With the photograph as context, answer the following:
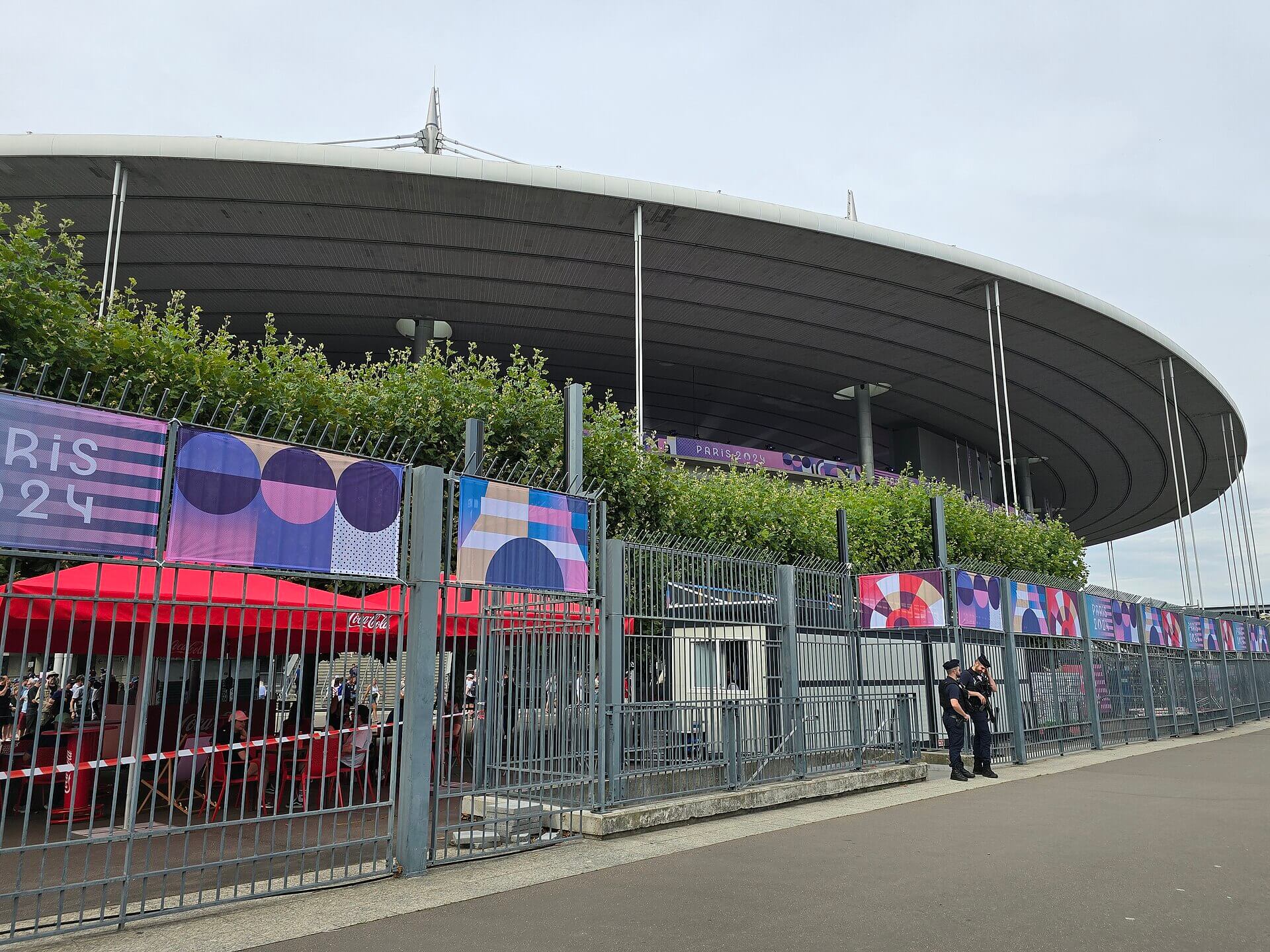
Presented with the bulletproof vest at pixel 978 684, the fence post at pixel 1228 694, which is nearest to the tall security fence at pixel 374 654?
the bulletproof vest at pixel 978 684

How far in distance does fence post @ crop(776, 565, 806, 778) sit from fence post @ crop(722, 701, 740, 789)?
978mm

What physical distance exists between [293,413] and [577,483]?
6.90 meters

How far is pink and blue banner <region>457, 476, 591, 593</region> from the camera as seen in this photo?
25.4 feet

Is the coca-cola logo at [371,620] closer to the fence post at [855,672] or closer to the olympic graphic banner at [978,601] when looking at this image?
the fence post at [855,672]

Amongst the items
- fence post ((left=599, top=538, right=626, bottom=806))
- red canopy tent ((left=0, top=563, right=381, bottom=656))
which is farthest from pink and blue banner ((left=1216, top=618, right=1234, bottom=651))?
red canopy tent ((left=0, top=563, right=381, bottom=656))

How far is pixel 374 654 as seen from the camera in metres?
7.29

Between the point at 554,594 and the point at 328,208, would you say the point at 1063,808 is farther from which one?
the point at 328,208

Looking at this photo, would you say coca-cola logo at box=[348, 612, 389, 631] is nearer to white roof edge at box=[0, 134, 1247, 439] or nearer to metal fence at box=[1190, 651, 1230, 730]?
white roof edge at box=[0, 134, 1247, 439]

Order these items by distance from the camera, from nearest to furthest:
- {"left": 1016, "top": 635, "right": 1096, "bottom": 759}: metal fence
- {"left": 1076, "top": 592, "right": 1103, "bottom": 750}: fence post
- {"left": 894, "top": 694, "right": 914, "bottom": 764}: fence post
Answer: {"left": 894, "top": 694, "right": 914, "bottom": 764}: fence post
{"left": 1016, "top": 635, "right": 1096, "bottom": 759}: metal fence
{"left": 1076, "top": 592, "right": 1103, "bottom": 750}: fence post

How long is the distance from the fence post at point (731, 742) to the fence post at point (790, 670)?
98 cm

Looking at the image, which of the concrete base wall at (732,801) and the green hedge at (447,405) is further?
the green hedge at (447,405)

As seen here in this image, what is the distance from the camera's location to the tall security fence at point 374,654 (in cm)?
564

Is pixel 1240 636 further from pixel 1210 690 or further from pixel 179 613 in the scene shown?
pixel 179 613

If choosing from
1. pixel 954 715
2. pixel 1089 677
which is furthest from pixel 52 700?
pixel 1089 677
